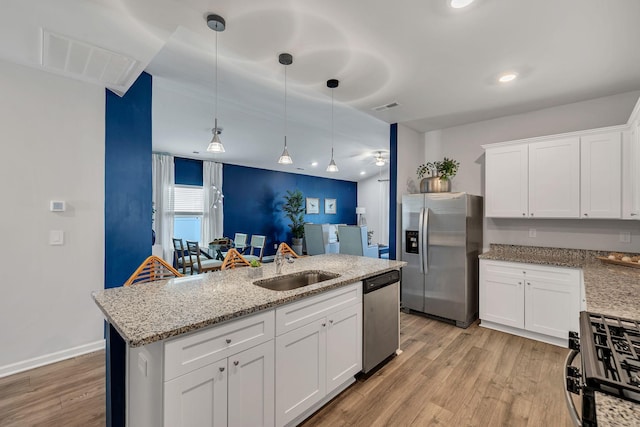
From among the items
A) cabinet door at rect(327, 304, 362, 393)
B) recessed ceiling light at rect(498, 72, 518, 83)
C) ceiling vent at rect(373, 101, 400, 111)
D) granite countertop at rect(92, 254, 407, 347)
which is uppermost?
ceiling vent at rect(373, 101, 400, 111)

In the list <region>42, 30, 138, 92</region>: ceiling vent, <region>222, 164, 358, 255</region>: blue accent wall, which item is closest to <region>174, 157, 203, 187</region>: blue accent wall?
<region>222, 164, 358, 255</region>: blue accent wall

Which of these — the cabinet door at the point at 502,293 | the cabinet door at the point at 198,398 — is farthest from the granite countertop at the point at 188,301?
the cabinet door at the point at 502,293

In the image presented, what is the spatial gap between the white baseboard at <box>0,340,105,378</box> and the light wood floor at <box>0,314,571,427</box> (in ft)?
0.19

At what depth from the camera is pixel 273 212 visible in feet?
26.6

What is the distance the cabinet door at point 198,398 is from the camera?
4.04 feet

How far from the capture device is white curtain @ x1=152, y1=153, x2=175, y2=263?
19.7 ft

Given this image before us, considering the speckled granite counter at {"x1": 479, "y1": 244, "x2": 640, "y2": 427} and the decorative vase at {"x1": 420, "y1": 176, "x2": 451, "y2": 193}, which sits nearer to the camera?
the speckled granite counter at {"x1": 479, "y1": 244, "x2": 640, "y2": 427}

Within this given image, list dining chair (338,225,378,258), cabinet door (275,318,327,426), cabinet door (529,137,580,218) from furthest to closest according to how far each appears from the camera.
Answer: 1. dining chair (338,225,378,258)
2. cabinet door (529,137,580,218)
3. cabinet door (275,318,327,426)

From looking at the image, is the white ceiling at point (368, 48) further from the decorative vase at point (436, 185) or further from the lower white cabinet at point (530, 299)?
the lower white cabinet at point (530, 299)

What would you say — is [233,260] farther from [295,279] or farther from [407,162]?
[407,162]

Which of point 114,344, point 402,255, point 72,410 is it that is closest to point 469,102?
point 402,255

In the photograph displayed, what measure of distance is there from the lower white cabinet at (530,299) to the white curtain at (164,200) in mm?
5934

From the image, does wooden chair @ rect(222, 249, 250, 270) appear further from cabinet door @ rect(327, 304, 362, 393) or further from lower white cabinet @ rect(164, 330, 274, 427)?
lower white cabinet @ rect(164, 330, 274, 427)

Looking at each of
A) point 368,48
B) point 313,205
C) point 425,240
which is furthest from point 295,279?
point 313,205
